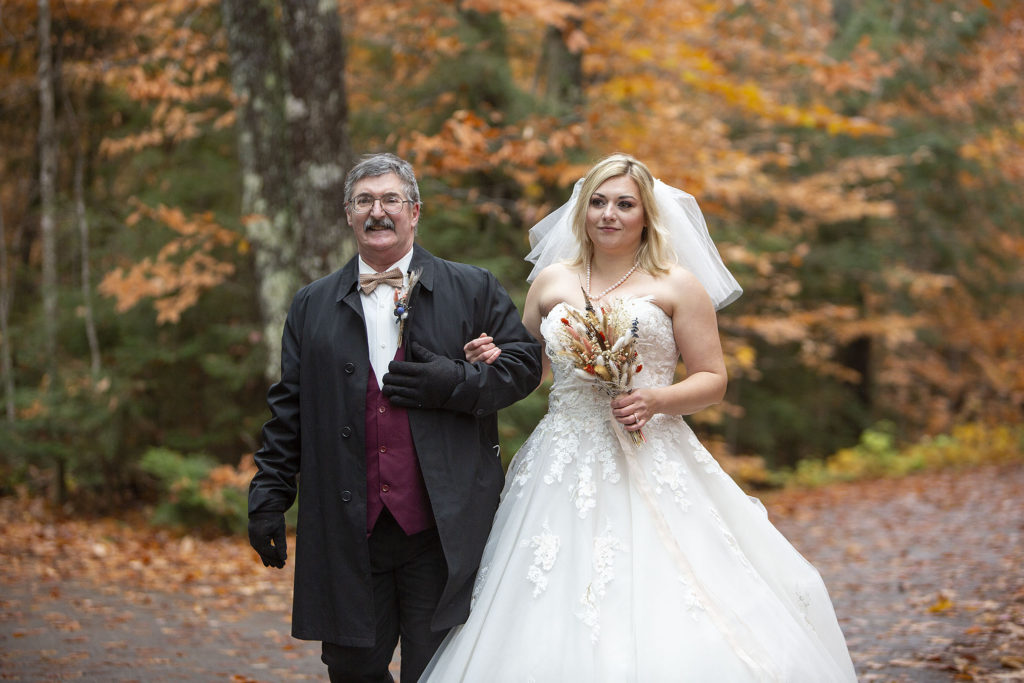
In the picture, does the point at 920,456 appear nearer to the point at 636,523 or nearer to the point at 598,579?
the point at 636,523

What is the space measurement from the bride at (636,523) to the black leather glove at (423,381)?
6.6 inches

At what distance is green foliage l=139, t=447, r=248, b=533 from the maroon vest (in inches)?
224

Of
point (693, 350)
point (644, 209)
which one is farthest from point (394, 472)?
point (644, 209)

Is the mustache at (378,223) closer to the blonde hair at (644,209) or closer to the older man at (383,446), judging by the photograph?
the older man at (383,446)

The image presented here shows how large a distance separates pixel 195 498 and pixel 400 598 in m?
5.77

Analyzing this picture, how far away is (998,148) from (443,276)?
14.8 metres

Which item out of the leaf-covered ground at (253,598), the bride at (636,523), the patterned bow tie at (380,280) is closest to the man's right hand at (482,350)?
the bride at (636,523)

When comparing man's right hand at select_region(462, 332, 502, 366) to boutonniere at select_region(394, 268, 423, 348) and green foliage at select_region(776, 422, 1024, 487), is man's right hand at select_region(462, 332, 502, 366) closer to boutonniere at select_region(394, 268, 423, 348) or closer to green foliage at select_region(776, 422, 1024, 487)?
boutonniere at select_region(394, 268, 423, 348)

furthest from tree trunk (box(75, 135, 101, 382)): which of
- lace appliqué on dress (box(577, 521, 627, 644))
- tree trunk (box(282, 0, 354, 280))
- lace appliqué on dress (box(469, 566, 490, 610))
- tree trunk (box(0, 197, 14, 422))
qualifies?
lace appliqué on dress (box(577, 521, 627, 644))

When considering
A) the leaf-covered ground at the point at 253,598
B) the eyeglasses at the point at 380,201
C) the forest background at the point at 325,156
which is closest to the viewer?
the eyeglasses at the point at 380,201

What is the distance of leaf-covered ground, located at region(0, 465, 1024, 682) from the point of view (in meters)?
5.08

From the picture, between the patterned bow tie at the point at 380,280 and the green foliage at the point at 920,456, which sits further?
the green foliage at the point at 920,456

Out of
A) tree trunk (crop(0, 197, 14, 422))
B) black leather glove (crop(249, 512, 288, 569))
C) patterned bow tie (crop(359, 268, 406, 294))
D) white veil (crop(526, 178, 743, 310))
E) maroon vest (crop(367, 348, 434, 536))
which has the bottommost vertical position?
tree trunk (crop(0, 197, 14, 422))

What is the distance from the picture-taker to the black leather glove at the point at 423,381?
315 cm
